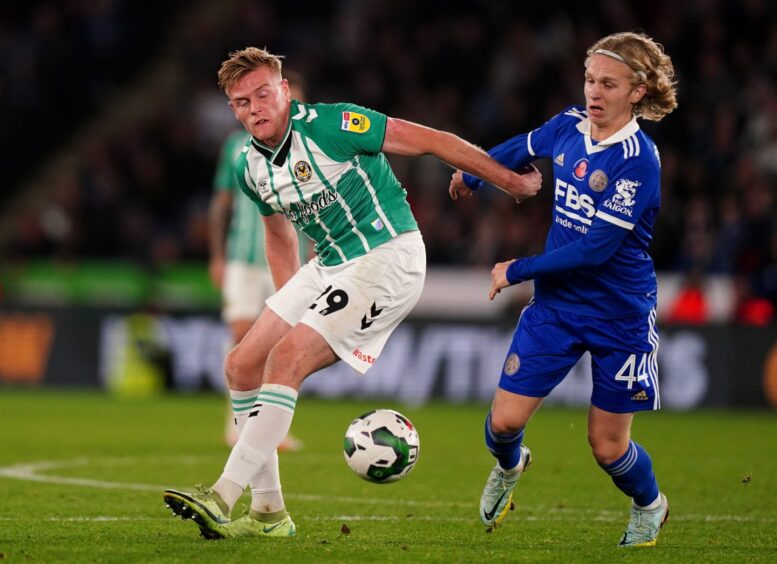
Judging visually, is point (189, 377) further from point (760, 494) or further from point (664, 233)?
point (760, 494)

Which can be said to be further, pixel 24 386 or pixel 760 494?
pixel 24 386

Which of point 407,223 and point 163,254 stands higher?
point 407,223

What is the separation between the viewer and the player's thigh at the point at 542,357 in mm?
6188

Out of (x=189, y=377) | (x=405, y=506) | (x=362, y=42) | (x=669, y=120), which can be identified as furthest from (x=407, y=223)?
(x=362, y=42)

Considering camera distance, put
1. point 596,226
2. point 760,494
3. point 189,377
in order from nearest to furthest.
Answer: point 596,226 < point 760,494 < point 189,377

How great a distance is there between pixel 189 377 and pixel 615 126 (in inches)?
447

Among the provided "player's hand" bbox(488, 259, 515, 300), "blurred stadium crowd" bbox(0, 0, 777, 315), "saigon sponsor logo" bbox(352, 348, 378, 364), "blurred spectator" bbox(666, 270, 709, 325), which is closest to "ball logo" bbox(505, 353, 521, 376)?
"player's hand" bbox(488, 259, 515, 300)

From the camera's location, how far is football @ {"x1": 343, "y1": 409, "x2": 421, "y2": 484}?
19.4 feet

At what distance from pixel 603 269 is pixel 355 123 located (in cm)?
133

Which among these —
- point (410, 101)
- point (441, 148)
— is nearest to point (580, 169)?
point (441, 148)

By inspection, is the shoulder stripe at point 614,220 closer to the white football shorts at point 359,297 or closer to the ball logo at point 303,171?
the white football shorts at point 359,297

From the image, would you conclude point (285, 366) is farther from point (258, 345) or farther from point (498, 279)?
point (498, 279)

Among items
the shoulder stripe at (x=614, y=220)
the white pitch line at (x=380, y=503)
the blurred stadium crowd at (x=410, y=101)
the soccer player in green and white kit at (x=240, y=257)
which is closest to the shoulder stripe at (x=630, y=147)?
the shoulder stripe at (x=614, y=220)

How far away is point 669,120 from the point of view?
1745cm
